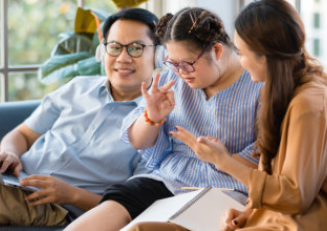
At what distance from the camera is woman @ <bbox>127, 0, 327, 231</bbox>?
146 centimetres

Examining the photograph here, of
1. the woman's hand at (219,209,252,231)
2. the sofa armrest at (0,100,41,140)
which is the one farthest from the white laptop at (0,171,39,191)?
the woman's hand at (219,209,252,231)

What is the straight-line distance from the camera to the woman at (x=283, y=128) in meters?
1.46

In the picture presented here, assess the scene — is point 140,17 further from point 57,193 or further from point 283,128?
point 283,128

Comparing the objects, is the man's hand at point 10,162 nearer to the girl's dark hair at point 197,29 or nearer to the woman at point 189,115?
the woman at point 189,115

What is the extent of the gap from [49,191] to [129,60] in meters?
0.63

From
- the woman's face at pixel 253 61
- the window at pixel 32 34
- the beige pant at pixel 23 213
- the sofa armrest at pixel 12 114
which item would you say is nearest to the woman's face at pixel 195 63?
the woman's face at pixel 253 61

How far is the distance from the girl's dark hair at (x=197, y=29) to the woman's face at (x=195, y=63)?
24mm

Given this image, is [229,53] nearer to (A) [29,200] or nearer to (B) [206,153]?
(B) [206,153]

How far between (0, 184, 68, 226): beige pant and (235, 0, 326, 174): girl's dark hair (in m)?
1.03

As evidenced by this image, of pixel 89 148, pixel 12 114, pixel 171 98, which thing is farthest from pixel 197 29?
pixel 12 114

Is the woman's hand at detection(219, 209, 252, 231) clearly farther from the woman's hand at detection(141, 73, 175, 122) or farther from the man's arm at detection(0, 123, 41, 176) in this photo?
the man's arm at detection(0, 123, 41, 176)

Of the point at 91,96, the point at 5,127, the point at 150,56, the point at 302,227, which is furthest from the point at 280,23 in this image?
the point at 5,127

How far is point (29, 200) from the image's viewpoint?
7.58ft

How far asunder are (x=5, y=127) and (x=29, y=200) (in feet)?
1.79
